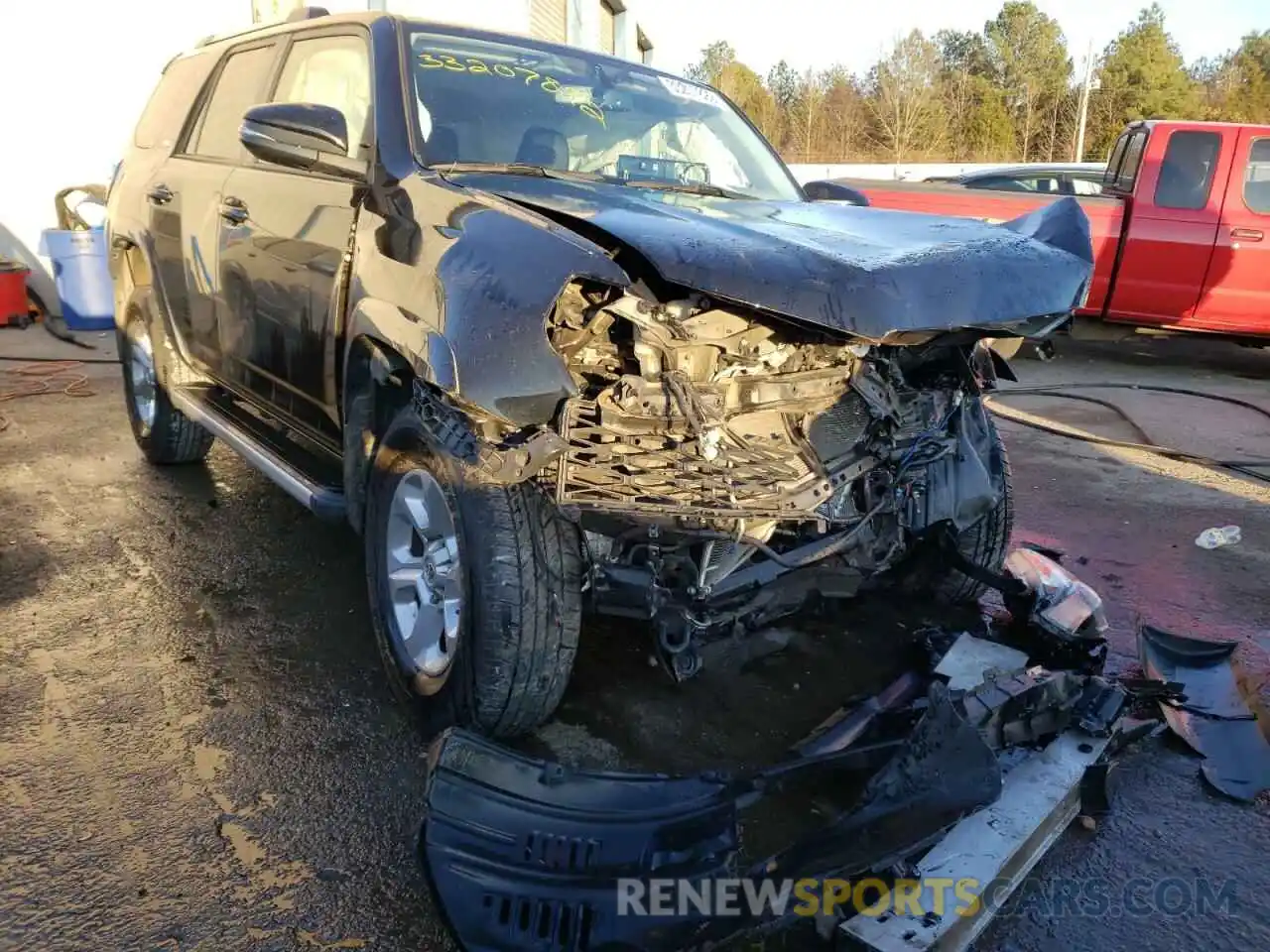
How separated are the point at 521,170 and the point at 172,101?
2.64 meters

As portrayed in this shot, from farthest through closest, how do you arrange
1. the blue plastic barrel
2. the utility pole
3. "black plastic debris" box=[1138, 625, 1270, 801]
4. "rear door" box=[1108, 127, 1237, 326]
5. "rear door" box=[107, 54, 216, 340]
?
the utility pole
the blue plastic barrel
"rear door" box=[1108, 127, 1237, 326]
"rear door" box=[107, 54, 216, 340]
"black plastic debris" box=[1138, 625, 1270, 801]

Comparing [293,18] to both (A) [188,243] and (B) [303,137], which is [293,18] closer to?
(A) [188,243]

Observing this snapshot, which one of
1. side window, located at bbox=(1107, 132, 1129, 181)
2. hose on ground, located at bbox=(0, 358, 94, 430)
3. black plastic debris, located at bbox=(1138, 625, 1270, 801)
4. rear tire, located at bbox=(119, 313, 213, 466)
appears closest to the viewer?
black plastic debris, located at bbox=(1138, 625, 1270, 801)

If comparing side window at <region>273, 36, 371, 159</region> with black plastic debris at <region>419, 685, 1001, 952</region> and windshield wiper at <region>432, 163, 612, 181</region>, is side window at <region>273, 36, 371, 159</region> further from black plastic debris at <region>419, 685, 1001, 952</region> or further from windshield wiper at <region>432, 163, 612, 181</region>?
black plastic debris at <region>419, 685, 1001, 952</region>

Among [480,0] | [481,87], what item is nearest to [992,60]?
[480,0]

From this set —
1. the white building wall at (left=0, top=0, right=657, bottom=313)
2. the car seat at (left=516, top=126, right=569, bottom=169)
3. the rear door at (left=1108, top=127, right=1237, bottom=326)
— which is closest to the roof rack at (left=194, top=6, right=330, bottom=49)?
the car seat at (left=516, top=126, right=569, bottom=169)

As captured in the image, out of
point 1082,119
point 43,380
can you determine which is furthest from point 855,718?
point 1082,119

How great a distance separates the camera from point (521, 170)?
299 centimetres

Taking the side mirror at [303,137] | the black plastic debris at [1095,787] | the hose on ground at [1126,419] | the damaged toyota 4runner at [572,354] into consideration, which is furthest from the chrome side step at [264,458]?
the hose on ground at [1126,419]

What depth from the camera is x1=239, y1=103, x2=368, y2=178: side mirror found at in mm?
2775

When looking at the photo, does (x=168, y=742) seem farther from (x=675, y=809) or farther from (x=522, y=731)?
(x=675, y=809)

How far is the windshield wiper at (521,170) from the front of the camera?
285 cm

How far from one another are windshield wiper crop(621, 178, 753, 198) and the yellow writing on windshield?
292mm

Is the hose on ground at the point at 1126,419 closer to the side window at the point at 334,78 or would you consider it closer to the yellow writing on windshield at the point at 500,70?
the yellow writing on windshield at the point at 500,70
